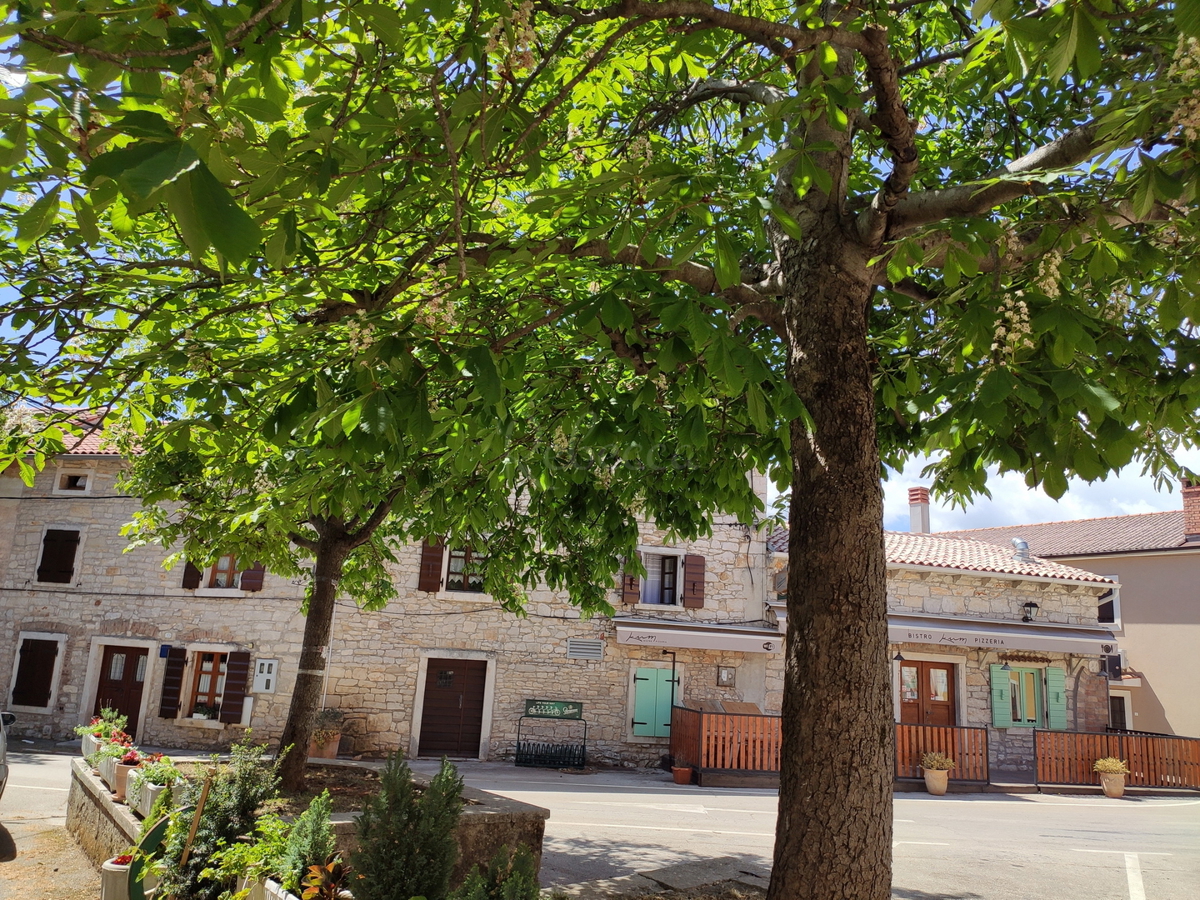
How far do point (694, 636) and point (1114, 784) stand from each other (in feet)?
27.3

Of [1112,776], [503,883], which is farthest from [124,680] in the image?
[1112,776]

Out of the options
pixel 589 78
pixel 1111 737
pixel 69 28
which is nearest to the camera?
pixel 69 28

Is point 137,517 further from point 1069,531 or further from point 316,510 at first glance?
point 1069,531

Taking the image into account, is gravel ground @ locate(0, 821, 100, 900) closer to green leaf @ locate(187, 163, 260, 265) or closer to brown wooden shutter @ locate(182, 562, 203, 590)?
green leaf @ locate(187, 163, 260, 265)

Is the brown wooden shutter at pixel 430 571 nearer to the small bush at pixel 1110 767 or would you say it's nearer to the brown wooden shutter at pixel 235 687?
the brown wooden shutter at pixel 235 687

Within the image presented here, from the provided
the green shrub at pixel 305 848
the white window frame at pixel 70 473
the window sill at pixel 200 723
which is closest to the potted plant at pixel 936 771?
the green shrub at pixel 305 848

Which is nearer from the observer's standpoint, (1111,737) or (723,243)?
(723,243)

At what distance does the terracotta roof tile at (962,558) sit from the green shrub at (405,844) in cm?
1414

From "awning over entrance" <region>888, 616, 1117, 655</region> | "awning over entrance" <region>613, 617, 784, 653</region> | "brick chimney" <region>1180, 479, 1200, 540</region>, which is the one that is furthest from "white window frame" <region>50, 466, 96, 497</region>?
"brick chimney" <region>1180, 479, 1200, 540</region>

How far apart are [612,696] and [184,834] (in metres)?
12.1

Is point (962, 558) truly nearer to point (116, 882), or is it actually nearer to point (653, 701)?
point (653, 701)

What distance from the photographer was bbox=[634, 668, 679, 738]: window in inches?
645

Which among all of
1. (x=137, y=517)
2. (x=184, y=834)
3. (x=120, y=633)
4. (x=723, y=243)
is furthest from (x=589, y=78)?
(x=120, y=633)

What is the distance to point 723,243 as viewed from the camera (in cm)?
236
